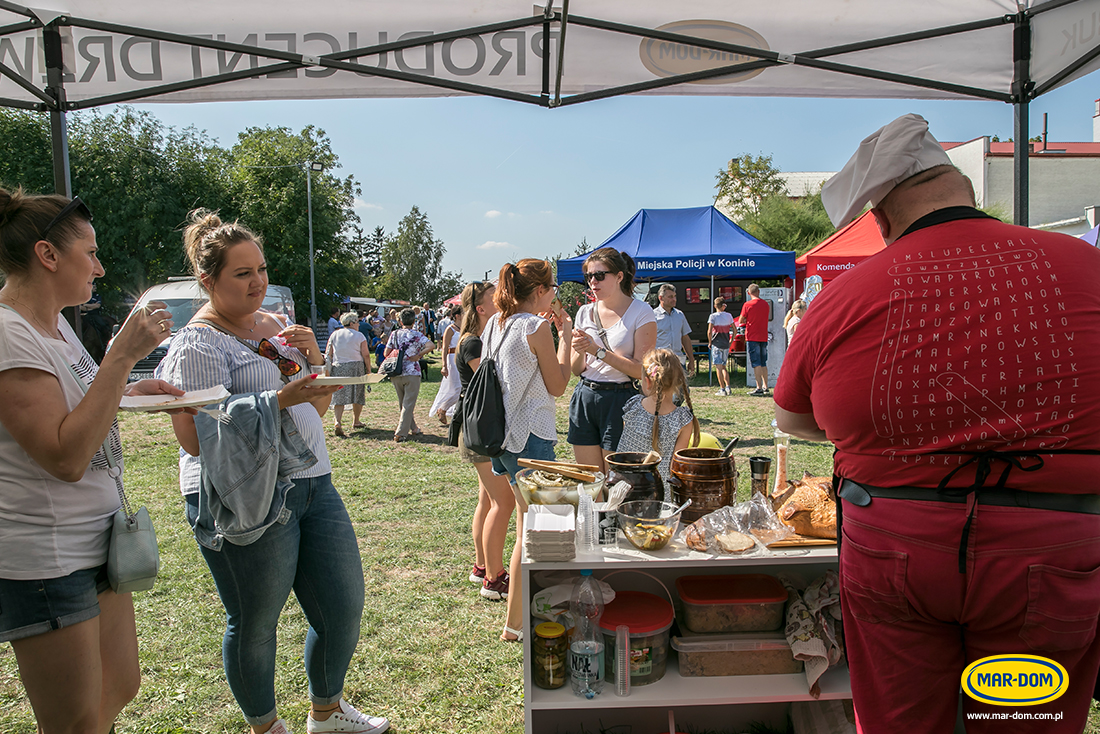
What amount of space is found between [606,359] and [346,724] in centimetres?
212

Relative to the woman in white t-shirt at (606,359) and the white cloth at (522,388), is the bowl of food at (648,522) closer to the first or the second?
the white cloth at (522,388)

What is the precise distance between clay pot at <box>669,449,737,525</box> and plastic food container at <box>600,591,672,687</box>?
360mm

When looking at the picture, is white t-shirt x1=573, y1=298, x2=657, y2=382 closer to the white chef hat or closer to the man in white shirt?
the white chef hat

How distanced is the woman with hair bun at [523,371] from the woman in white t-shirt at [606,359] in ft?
1.55

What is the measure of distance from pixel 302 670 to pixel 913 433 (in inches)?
112

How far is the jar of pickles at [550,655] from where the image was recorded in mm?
2090

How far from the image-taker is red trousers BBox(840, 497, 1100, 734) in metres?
1.28

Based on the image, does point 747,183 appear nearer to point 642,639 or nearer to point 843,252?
point 843,252

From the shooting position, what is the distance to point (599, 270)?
384cm

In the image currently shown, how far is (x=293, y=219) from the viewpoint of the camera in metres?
34.5

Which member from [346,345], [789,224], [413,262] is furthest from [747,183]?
[413,262]

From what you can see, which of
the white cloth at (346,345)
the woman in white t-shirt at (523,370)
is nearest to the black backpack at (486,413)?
the woman in white t-shirt at (523,370)

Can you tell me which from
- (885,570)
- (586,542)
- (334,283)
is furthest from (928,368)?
(334,283)

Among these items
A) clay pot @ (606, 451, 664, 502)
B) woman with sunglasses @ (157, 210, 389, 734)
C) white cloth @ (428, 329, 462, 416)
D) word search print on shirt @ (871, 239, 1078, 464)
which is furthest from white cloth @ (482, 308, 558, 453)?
white cloth @ (428, 329, 462, 416)
